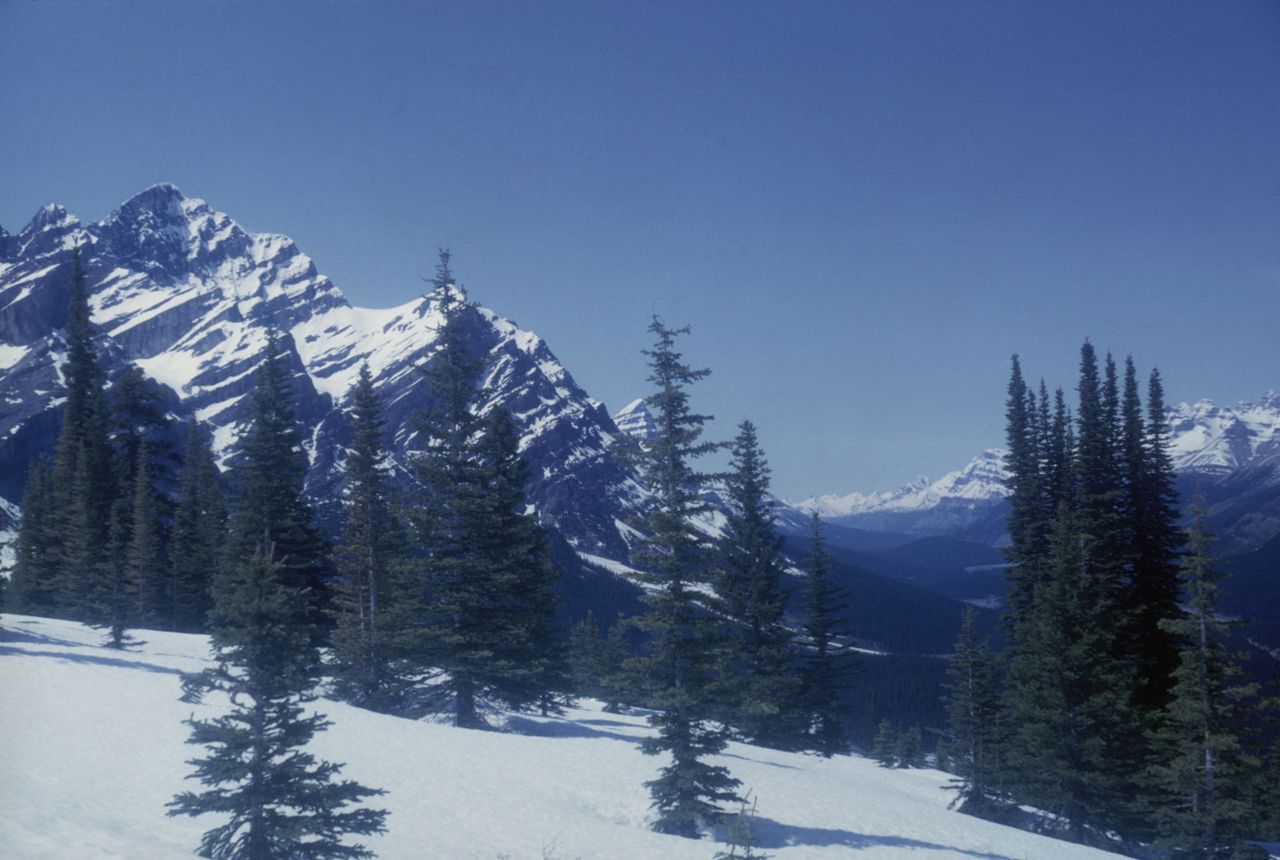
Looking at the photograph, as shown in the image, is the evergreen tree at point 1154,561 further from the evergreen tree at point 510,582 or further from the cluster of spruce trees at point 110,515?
the cluster of spruce trees at point 110,515

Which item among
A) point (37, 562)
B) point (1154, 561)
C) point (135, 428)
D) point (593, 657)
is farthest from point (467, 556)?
point (1154, 561)

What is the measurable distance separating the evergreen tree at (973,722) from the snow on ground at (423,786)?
10569 mm

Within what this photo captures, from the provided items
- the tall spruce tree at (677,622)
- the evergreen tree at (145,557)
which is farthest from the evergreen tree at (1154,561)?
the evergreen tree at (145,557)

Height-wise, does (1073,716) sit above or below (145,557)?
below

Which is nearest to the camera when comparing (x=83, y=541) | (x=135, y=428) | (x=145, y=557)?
(x=145, y=557)

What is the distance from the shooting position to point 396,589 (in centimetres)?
2895

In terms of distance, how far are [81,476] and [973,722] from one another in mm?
51590

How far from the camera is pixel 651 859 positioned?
17609 millimetres

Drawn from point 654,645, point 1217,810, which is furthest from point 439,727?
point 1217,810

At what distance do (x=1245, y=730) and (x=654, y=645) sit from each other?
2402 centimetres

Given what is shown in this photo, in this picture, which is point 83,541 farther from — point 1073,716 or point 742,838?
point 1073,716

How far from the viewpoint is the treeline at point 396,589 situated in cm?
1219

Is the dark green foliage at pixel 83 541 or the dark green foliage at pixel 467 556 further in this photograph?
the dark green foliage at pixel 83 541

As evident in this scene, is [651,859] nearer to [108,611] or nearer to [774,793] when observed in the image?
[774,793]
